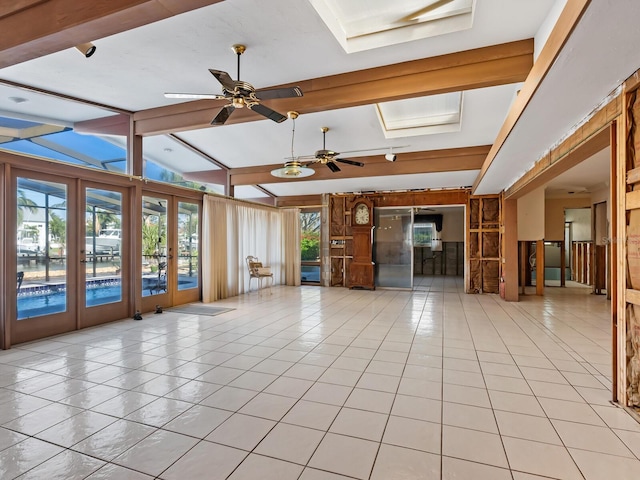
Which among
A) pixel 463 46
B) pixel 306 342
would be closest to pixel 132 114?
pixel 306 342

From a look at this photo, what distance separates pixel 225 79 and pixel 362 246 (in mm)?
6375

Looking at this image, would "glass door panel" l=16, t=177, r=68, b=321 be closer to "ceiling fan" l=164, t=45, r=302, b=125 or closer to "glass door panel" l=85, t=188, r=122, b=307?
"glass door panel" l=85, t=188, r=122, b=307

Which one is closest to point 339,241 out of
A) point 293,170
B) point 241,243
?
point 241,243

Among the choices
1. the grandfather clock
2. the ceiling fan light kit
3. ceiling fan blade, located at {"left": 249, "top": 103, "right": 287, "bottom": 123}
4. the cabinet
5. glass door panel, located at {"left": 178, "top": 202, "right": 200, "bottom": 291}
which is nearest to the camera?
ceiling fan blade, located at {"left": 249, "top": 103, "right": 287, "bottom": 123}

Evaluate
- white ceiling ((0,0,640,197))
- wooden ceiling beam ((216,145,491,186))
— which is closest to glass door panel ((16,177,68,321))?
white ceiling ((0,0,640,197))

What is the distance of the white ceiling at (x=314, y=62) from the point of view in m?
Answer: 2.11

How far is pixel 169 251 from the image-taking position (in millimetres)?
6195

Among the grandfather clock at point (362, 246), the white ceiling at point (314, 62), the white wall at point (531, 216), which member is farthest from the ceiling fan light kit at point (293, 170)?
the white wall at point (531, 216)

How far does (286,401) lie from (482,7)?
138 inches

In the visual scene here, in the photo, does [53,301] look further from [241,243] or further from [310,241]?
[310,241]

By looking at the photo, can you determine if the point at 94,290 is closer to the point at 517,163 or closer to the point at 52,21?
the point at 52,21

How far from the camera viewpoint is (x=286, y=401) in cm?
255

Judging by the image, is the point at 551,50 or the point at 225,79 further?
the point at 225,79

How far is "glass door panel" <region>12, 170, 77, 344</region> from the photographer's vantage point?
156 inches
